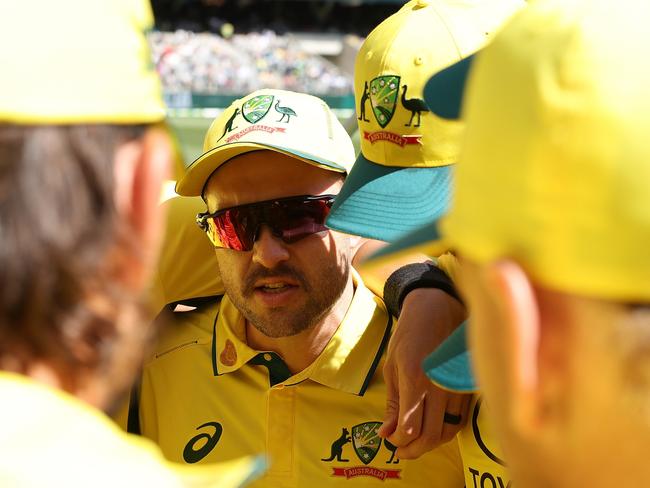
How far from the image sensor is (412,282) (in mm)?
2406

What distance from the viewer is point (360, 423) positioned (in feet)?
8.66

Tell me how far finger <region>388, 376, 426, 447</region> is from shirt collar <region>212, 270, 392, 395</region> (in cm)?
50

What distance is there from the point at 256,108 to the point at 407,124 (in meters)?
0.72

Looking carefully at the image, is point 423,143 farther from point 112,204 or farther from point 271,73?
point 271,73

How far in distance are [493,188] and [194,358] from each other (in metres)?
2.12

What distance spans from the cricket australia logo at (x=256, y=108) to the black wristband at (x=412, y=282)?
66 cm

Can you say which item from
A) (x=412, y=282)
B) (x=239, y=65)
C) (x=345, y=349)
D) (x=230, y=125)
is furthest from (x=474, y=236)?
(x=239, y=65)

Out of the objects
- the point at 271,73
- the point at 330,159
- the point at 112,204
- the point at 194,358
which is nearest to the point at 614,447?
the point at 112,204

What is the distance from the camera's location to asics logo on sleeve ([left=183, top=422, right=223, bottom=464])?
8.73 feet

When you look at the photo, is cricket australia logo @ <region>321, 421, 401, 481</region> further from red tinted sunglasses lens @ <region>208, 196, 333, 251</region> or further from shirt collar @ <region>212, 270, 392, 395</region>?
red tinted sunglasses lens @ <region>208, 196, 333, 251</region>

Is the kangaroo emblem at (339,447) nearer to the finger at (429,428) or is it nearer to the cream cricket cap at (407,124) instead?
the finger at (429,428)

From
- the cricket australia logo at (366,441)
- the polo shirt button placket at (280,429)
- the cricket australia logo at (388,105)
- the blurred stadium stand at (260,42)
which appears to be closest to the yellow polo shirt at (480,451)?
the cricket australia logo at (366,441)

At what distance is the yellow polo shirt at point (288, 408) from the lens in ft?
8.48

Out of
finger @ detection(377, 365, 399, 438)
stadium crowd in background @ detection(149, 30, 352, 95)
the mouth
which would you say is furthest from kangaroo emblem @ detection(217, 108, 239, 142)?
stadium crowd in background @ detection(149, 30, 352, 95)
